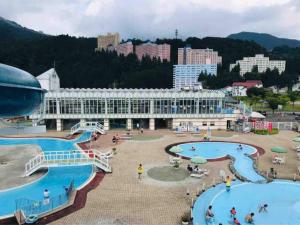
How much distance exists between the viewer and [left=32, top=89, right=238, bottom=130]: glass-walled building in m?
44.3

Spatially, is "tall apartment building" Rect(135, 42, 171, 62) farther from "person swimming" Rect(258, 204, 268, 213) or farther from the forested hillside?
"person swimming" Rect(258, 204, 268, 213)

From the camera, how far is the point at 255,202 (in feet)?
65.4

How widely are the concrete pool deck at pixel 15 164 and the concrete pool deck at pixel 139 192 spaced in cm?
592

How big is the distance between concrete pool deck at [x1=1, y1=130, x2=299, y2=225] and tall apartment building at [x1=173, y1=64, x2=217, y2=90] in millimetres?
90019

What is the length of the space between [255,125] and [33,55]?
107 m

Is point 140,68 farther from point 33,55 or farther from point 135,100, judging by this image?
point 135,100

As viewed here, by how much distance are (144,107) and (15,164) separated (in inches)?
872

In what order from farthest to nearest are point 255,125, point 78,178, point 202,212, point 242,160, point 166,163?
point 255,125 → point 242,160 → point 166,163 → point 78,178 → point 202,212

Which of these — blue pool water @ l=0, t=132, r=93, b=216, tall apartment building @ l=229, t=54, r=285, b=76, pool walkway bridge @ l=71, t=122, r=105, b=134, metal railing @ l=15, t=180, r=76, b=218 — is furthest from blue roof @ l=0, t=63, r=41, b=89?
tall apartment building @ l=229, t=54, r=285, b=76

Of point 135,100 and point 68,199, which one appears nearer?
point 68,199

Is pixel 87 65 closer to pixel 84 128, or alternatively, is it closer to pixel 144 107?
pixel 144 107

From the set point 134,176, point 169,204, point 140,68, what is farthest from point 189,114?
point 140,68

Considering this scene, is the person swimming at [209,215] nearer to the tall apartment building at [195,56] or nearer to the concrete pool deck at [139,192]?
the concrete pool deck at [139,192]

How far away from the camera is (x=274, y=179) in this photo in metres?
24.2
